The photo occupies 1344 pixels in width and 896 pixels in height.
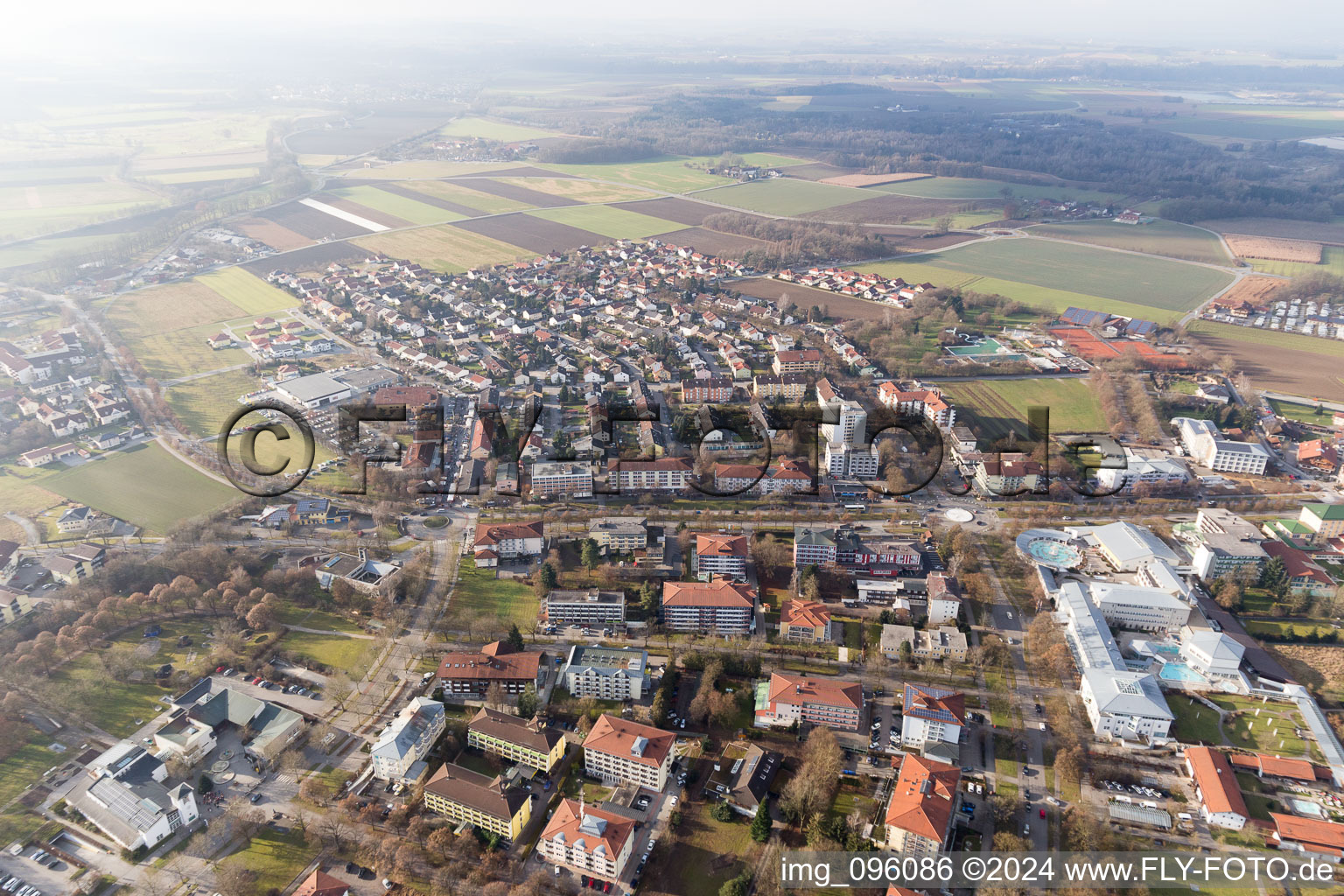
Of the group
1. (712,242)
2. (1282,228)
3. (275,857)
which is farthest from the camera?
(1282,228)

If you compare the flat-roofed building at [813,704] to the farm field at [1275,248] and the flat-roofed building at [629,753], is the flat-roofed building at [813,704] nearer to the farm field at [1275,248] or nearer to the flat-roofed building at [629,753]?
the flat-roofed building at [629,753]

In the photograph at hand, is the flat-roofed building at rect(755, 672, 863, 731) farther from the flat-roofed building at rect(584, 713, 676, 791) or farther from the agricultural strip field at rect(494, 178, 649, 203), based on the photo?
the agricultural strip field at rect(494, 178, 649, 203)

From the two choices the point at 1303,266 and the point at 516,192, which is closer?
the point at 1303,266

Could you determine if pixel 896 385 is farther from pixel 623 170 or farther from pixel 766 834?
pixel 623 170

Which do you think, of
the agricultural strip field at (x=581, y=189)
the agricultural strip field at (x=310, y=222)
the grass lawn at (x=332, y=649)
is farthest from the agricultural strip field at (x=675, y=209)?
the grass lawn at (x=332, y=649)

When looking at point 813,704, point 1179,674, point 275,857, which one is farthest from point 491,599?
point 1179,674

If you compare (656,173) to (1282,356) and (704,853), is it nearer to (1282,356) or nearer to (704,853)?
(1282,356)
